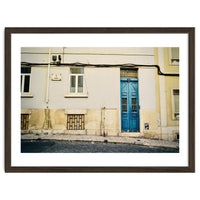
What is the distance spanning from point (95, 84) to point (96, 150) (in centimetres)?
163

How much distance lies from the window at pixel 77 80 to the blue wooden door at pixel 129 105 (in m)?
1.14

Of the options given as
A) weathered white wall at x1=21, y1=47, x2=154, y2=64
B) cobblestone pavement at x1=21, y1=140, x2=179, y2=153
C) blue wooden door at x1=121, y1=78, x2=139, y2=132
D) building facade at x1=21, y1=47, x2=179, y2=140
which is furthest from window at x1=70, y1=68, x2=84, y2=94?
cobblestone pavement at x1=21, y1=140, x2=179, y2=153

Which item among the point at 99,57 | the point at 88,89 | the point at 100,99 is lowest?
the point at 100,99

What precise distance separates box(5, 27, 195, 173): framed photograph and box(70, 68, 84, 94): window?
0.03 metres

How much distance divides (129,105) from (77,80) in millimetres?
1576

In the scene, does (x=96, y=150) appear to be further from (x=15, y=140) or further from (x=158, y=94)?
(x=158, y=94)

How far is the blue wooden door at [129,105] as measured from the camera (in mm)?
3363

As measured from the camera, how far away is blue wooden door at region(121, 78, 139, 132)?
336 cm

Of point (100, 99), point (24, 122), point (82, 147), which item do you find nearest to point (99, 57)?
point (100, 99)

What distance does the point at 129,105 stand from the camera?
3449 mm

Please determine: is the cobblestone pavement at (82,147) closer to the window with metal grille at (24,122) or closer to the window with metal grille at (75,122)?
the window with metal grille at (24,122)

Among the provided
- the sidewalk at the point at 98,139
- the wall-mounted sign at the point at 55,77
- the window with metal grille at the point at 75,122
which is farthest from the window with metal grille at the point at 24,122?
the wall-mounted sign at the point at 55,77

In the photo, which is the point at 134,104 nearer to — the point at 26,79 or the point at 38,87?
the point at 38,87
